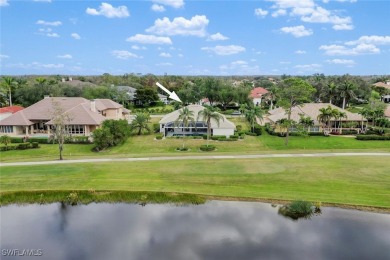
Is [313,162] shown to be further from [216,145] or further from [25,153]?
[25,153]

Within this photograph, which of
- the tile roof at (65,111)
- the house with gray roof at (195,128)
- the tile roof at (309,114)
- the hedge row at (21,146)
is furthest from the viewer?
the tile roof at (309,114)

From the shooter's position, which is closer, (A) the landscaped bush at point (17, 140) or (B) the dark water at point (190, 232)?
(B) the dark water at point (190, 232)

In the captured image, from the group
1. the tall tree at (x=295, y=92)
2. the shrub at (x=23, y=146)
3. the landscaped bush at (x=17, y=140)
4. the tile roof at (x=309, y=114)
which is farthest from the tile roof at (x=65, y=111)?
the tile roof at (x=309, y=114)

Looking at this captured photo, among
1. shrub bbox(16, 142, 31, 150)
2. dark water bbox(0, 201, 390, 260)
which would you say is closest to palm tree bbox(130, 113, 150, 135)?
shrub bbox(16, 142, 31, 150)

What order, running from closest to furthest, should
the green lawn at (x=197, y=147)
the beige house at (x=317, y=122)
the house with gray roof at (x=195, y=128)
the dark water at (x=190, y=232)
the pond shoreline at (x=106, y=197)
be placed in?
the dark water at (x=190, y=232) < the pond shoreline at (x=106, y=197) < the green lawn at (x=197, y=147) < the house with gray roof at (x=195, y=128) < the beige house at (x=317, y=122)

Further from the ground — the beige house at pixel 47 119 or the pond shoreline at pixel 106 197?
the beige house at pixel 47 119

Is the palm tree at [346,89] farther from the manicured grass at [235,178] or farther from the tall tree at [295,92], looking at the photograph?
the manicured grass at [235,178]

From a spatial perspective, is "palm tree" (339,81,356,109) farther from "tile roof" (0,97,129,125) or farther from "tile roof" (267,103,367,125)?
"tile roof" (0,97,129,125)
